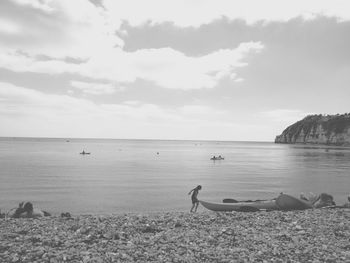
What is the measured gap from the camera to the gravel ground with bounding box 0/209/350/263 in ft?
31.6

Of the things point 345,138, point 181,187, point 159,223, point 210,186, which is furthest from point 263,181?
point 345,138

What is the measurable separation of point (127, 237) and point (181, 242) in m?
2.05

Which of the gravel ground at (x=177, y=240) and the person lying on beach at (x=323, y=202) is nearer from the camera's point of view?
the gravel ground at (x=177, y=240)

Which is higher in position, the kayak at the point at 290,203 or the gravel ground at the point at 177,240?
the gravel ground at the point at 177,240

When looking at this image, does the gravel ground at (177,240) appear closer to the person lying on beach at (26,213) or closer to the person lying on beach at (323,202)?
the person lying on beach at (26,213)

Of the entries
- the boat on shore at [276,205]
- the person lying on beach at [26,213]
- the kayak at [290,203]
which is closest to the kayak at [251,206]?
the boat on shore at [276,205]

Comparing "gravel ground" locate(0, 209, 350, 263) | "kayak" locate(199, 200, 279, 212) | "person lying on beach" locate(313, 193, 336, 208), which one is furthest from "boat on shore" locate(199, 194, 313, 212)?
"gravel ground" locate(0, 209, 350, 263)

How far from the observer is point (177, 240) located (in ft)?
37.5

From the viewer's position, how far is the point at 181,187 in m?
38.6

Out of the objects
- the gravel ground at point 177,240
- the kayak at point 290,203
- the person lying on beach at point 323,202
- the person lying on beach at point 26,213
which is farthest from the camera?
the person lying on beach at point 323,202

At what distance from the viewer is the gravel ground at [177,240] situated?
9.64m

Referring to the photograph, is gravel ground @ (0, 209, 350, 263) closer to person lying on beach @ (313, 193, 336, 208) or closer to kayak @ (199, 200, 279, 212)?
kayak @ (199, 200, 279, 212)

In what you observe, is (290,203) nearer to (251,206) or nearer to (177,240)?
(251,206)

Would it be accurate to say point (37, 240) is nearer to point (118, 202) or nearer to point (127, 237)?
point (127, 237)
